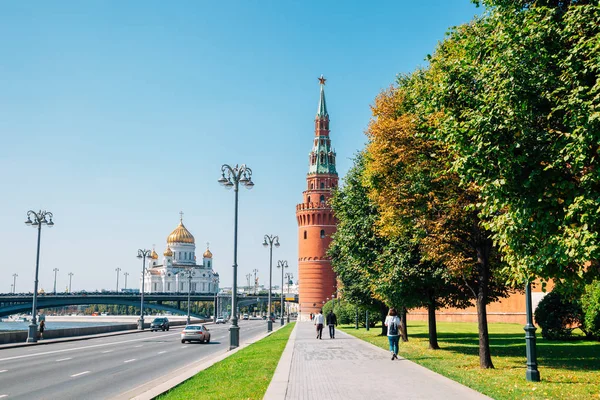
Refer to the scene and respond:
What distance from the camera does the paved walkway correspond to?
12.6 meters

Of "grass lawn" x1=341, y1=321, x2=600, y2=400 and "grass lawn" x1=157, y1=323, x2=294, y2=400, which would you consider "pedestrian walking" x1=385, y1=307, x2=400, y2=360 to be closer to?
"grass lawn" x1=341, y1=321, x2=600, y2=400

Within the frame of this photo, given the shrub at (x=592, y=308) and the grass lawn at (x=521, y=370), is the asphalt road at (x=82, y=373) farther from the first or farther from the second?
the shrub at (x=592, y=308)

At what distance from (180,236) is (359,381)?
183289mm

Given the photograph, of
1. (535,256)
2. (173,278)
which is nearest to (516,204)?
(535,256)

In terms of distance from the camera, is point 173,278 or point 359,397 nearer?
point 359,397

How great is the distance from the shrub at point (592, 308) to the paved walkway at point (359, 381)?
49.0 ft

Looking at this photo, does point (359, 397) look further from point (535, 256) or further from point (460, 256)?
point (460, 256)

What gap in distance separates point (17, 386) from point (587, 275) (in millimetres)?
15084

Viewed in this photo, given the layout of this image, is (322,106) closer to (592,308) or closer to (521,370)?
(592,308)

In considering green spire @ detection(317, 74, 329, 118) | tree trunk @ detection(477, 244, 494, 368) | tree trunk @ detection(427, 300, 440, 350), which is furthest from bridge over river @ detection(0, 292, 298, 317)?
tree trunk @ detection(477, 244, 494, 368)

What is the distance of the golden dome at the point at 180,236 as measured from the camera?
193 m

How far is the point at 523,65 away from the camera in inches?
485

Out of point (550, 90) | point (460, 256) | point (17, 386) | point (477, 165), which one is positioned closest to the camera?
point (550, 90)

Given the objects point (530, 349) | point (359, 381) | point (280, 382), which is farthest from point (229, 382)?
point (530, 349)
